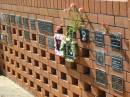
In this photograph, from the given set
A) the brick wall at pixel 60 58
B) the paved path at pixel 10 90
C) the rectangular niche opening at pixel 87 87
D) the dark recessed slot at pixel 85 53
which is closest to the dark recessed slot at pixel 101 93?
the brick wall at pixel 60 58

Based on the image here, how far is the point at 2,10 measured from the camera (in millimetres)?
7340

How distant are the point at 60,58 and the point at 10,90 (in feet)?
5.68

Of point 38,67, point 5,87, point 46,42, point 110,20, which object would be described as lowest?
point 5,87

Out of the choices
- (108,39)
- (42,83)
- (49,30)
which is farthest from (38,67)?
(108,39)

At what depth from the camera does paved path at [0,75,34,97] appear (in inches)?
260

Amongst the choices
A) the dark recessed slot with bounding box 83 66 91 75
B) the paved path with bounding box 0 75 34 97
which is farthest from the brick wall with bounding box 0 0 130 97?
the paved path with bounding box 0 75 34 97

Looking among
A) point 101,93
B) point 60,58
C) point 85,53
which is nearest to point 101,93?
point 101,93

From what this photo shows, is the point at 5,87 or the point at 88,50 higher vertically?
the point at 88,50

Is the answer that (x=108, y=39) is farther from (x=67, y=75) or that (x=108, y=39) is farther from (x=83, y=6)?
(x=67, y=75)

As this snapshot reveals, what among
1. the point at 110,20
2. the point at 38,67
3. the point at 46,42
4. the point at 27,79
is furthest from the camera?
the point at 27,79

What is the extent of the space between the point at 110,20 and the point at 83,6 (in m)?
0.58

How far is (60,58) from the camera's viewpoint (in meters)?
5.46

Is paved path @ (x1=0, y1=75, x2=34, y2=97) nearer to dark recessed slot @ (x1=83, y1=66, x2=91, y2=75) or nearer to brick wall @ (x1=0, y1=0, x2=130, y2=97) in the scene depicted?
brick wall @ (x1=0, y1=0, x2=130, y2=97)

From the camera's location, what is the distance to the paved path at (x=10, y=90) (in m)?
6.61
